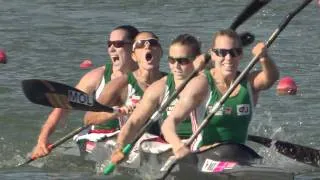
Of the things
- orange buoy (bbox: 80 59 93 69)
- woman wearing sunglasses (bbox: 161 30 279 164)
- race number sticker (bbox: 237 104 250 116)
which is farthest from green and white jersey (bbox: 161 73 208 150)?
orange buoy (bbox: 80 59 93 69)

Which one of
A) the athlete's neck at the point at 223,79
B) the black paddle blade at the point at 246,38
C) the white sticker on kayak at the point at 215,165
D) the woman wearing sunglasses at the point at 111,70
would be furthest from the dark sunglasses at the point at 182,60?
the woman wearing sunglasses at the point at 111,70

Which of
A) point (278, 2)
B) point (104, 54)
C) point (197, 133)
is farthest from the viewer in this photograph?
point (278, 2)

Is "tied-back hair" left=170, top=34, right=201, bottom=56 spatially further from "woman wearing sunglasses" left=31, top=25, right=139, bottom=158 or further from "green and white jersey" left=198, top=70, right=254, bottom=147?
"woman wearing sunglasses" left=31, top=25, right=139, bottom=158

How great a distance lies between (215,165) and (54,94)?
2.37m

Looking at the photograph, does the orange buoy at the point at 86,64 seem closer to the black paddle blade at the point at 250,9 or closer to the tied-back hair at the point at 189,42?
the black paddle blade at the point at 250,9

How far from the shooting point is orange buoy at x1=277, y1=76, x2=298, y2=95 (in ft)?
53.3

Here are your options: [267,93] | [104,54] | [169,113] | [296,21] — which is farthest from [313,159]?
[296,21]

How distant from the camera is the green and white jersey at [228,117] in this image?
418 inches

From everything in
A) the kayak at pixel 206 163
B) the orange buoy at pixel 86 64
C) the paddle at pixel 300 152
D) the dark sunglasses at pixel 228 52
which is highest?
the dark sunglasses at pixel 228 52

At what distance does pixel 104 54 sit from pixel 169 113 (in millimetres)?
8533

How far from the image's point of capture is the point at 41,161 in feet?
42.7

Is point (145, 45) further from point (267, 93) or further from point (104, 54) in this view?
point (104, 54)

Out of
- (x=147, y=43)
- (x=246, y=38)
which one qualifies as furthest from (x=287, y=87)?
(x=246, y=38)

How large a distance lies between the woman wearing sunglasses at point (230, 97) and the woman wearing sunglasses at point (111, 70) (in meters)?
1.84
